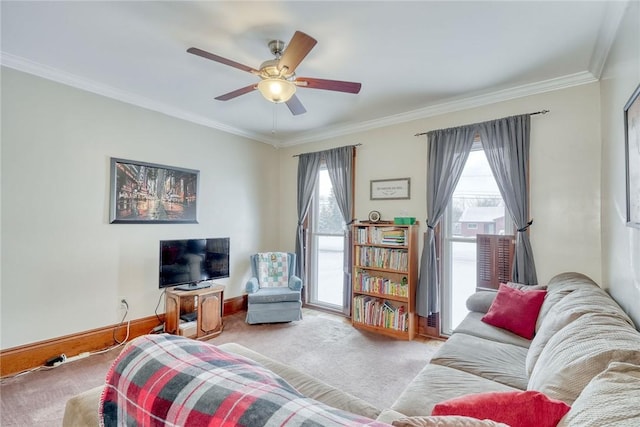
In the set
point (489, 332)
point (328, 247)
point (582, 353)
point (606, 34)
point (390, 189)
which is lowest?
point (489, 332)

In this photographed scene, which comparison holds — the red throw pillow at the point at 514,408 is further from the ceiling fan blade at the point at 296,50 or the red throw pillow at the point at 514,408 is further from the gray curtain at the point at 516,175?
the gray curtain at the point at 516,175

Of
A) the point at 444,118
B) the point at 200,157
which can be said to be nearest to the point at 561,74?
the point at 444,118

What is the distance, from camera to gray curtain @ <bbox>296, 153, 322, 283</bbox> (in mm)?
4672

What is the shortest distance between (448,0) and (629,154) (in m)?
1.44

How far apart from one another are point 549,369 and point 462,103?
291cm

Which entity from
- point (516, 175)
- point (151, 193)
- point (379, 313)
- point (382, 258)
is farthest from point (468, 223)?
point (151, 193)

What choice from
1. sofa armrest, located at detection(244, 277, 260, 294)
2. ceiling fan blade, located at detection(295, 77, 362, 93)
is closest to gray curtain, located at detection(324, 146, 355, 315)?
sofa armrest, located at detection(244, 277, 260, 294)

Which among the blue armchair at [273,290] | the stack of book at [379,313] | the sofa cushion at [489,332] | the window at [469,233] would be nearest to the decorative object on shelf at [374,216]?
the window at [469,233]

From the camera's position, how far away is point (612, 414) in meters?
0.75

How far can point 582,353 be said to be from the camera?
1175 mm

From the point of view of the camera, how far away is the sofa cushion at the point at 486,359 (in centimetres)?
173

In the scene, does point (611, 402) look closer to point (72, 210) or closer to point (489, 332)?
point (489, 332)

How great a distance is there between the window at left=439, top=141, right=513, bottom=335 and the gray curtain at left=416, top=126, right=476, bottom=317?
0.14m

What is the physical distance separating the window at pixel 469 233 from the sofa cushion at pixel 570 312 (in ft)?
4.18
